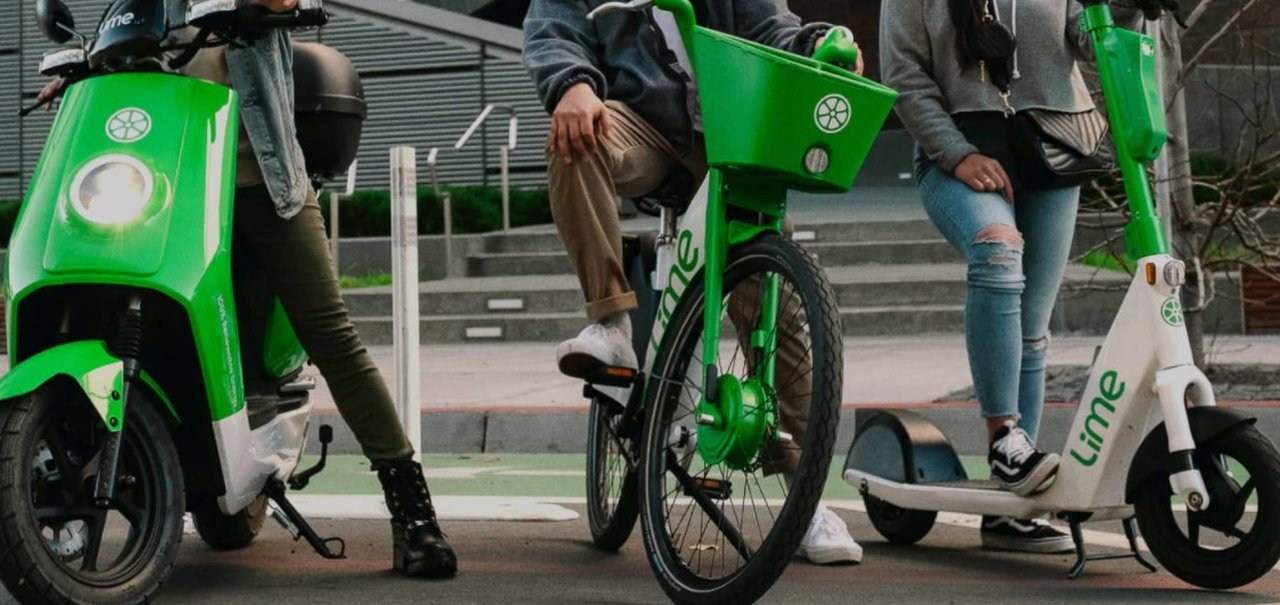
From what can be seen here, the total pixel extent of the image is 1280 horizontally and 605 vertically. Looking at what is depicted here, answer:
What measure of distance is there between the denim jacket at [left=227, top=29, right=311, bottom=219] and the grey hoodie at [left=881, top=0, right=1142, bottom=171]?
143 cm

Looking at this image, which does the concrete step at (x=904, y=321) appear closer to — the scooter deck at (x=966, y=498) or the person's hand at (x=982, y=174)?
the scooter deck at (x=966, y=498)

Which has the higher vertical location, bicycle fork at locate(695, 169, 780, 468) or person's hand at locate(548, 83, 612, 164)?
person's hand at locate(548, 83, 612, 164)

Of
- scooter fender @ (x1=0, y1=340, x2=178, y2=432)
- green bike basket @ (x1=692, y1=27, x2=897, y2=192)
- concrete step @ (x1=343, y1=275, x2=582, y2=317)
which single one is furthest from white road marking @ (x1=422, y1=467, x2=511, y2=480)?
concrete step @ (x1=343, y1=275, x2=582, y2=317)

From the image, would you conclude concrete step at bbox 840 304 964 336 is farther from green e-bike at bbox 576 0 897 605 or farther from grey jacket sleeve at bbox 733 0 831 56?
green e-bike at bbox 576 0 897 605

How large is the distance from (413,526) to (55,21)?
132 centimetres

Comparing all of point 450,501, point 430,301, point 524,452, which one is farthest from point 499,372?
point 450,501

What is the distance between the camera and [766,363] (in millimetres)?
3879

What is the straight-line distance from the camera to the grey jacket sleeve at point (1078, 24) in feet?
14.5

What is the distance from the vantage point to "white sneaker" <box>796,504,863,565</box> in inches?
175

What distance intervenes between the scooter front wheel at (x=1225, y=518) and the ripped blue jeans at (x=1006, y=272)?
60 cm

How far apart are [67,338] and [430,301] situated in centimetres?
1028

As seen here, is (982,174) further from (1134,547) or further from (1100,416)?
(1134,547)

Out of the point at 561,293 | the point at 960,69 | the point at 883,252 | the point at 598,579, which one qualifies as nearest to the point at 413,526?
the point at 598,579

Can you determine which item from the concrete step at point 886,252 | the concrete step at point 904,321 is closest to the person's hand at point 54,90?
the concrete step at point 904,321
